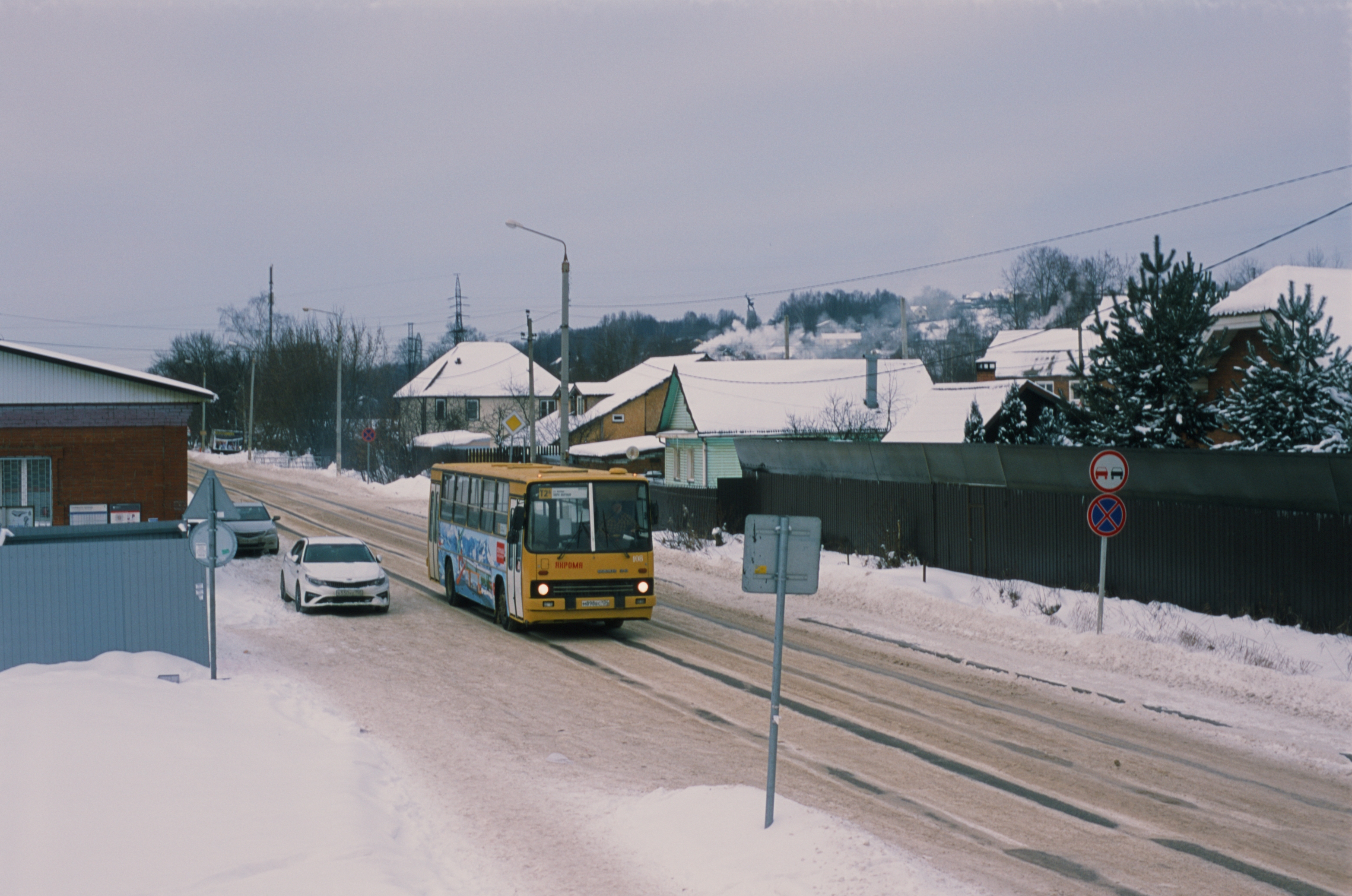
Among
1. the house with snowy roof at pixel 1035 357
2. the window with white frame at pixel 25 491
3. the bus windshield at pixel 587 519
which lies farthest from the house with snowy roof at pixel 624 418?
the bus windshield at pixel 587 519

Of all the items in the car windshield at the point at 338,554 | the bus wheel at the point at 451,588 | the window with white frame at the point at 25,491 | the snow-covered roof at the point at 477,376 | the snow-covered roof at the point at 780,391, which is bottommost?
the bus wheel at the point at 451,588

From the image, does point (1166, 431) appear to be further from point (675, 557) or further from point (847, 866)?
point (847, 866)

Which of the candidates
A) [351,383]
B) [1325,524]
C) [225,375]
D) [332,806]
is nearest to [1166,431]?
[1325,524]

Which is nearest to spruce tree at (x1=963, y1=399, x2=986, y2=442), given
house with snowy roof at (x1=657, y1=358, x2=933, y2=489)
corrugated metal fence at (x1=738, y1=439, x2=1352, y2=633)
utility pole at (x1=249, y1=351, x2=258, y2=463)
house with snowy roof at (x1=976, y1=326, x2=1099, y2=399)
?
corrugated metal fence at (x1=738, y1=439, x2=1352, y2=633)

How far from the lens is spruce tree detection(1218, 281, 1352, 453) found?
19.8 meters

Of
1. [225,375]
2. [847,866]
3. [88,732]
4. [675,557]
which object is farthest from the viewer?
[225,375]

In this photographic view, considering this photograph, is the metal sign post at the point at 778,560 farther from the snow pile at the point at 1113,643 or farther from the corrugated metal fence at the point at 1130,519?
the corrugated metal fence at the point at 1130,519

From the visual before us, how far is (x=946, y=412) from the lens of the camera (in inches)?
1507

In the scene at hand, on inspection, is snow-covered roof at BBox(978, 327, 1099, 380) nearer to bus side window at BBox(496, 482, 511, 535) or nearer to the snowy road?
bus side window at BBox(496, 482, 511, 535)

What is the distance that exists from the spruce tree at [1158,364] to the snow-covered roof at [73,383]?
18.9m

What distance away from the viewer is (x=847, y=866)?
7383 millimetres

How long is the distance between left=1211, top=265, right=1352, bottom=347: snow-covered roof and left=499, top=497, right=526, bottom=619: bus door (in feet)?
65.2

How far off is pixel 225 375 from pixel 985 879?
371ft

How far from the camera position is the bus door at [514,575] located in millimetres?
17938
